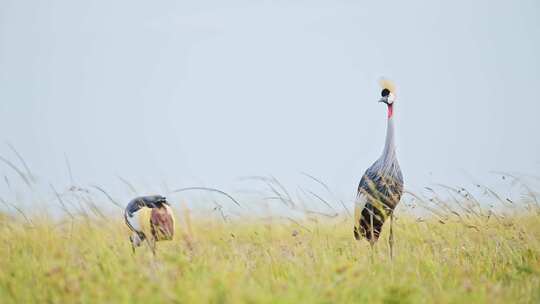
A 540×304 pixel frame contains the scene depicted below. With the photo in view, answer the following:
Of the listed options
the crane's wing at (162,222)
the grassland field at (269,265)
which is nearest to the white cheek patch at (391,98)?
the grassland field at (269,265)

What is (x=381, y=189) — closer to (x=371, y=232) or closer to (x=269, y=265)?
(x=371, y=232)

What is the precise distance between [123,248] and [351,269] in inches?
117

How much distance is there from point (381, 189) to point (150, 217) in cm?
280

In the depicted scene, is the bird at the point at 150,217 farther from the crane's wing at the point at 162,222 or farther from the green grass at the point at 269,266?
the green grass at the point at 269,266

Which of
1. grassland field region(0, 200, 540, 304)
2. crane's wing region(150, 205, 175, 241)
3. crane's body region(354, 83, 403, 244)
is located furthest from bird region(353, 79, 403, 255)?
crane's wing region(150, 205, 175, 241)

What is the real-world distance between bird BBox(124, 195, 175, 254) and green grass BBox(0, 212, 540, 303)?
245mm

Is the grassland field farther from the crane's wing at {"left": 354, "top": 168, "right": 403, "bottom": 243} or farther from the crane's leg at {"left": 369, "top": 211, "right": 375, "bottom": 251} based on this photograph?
the crane's wing at {"left": 354, "top": 168, "right": 403, "bottom": 243}

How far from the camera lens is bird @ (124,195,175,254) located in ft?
23.0

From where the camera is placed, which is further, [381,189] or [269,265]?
[381,189]

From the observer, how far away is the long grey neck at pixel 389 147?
24.9 feet

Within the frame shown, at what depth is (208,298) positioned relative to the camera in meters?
4.07

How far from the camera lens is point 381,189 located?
749 cm

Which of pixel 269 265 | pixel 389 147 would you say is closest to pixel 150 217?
pixel 269 265

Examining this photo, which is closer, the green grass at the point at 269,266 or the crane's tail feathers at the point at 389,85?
the green grass at the point at 269,266
